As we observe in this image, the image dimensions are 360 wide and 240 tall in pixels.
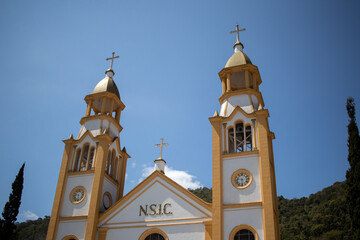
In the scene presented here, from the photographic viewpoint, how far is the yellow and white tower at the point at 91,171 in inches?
880

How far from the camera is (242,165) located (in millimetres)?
20688

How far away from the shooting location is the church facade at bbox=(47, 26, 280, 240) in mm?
19391

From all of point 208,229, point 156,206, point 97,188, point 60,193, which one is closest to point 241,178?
point 208,229

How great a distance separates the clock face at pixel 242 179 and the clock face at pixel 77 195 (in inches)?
394

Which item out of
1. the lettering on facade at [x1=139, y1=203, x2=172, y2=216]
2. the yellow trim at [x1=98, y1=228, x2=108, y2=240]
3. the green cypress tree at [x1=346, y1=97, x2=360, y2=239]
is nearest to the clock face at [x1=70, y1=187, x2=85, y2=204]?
the yellow trim at [x1=98, y1=228, x2=108, y2=240]

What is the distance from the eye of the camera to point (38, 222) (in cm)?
4881

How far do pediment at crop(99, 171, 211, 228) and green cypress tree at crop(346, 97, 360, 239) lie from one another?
7263 mm

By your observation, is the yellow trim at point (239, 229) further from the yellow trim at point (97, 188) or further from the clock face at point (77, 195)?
the clock face at point (77, 195)

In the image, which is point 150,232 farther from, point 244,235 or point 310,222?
point 310,222

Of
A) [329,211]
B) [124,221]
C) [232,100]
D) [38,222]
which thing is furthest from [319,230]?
[38,222]

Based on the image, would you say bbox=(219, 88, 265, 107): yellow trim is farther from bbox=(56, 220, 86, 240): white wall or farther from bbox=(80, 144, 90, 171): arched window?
bbox=(56, 220, 86, 240): white wall

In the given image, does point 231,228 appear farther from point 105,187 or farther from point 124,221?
point 105,187

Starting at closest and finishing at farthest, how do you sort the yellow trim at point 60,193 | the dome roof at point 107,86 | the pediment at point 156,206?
the pediment at point 156,206 < the yellow trim at point 60,193 < the dome roof at point 107,86

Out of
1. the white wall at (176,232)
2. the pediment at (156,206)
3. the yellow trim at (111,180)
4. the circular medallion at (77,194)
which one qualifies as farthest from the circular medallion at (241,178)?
the circular medallion at (77,194)
